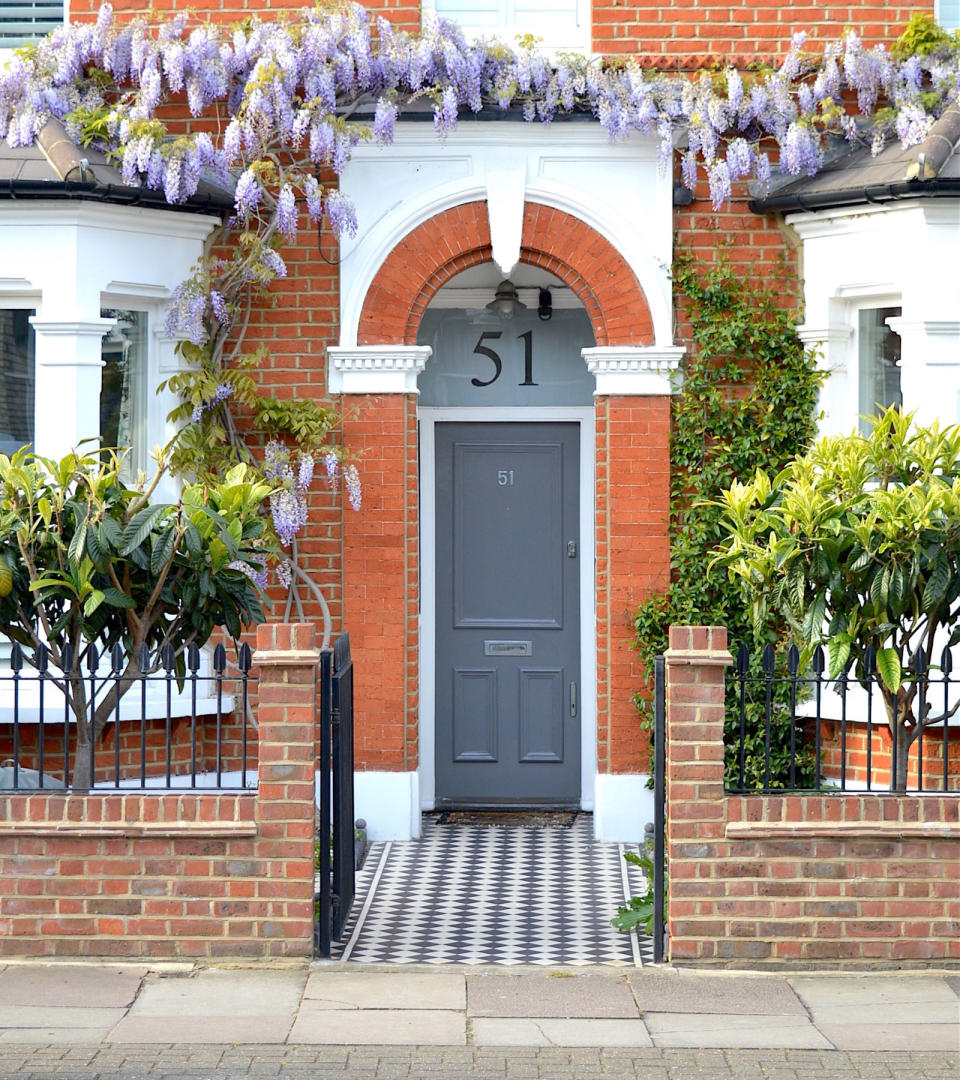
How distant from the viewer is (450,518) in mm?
10180

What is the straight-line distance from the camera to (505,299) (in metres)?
10.1

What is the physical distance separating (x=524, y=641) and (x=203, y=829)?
4.11 m

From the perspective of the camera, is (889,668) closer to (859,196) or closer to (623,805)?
(623,805)

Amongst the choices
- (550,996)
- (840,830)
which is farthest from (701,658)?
(550,996)

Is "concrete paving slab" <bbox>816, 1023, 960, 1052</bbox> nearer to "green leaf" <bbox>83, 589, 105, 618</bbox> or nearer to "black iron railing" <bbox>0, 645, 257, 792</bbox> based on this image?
"black iron railing" <bbox>0, 645, 257, 792</bbox>

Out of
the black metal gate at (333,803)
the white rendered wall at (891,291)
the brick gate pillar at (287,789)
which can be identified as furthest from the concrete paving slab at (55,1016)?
the white rendered wall at (891,291)

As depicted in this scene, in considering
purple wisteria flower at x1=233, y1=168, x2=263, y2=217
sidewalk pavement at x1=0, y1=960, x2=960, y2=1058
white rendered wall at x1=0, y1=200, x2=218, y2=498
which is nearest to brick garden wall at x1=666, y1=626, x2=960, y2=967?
sidewalk pavement at x1=0, y1=960, x2=960, y2=1058

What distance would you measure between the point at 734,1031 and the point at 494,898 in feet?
8.01

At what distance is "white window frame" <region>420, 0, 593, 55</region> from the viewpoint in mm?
9266

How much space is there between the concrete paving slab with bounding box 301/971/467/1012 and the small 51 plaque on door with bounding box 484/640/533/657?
3.97 m

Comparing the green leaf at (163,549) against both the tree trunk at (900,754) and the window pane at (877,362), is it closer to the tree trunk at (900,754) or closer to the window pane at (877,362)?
the tree trunk at (900,754)

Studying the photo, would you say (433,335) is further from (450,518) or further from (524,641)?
(524,641)

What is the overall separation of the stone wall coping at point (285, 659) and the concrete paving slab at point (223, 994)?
1310 mm

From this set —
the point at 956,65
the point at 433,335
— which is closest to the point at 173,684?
the point at 433,335
